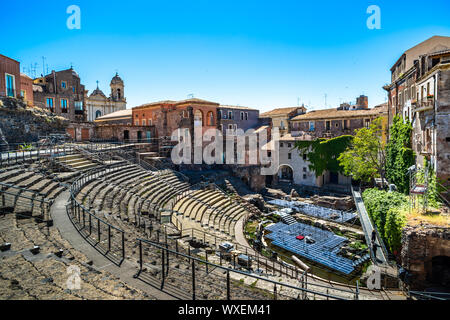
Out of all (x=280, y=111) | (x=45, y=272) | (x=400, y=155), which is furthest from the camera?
(x=280, y=111)

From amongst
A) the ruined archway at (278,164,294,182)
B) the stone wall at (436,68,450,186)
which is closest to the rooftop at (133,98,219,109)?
the ruined archway at (278,164,294,182)

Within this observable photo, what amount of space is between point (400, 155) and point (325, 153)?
15110mm

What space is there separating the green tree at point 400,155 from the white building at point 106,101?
53607 mm

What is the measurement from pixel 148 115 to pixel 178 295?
35428 mm

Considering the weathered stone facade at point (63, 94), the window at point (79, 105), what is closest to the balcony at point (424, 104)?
the weathered stone facade at point (63, 94)

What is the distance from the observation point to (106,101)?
57.6m

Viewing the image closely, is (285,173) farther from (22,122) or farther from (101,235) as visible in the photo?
(101,235)

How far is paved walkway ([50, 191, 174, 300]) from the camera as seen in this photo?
22.4ft

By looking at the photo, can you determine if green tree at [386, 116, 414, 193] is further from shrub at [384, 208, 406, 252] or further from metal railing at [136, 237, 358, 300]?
metal railing at [136, 237, 358, 300]

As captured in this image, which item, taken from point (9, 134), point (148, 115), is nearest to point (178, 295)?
point (9, 134)

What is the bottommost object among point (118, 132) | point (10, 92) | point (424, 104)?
point (118, 132)

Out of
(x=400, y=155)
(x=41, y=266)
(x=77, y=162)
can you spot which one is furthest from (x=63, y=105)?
(x=400, y=155)

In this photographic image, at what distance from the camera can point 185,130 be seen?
117 feet

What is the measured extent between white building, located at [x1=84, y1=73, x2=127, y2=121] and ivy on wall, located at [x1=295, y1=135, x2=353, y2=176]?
142ft
